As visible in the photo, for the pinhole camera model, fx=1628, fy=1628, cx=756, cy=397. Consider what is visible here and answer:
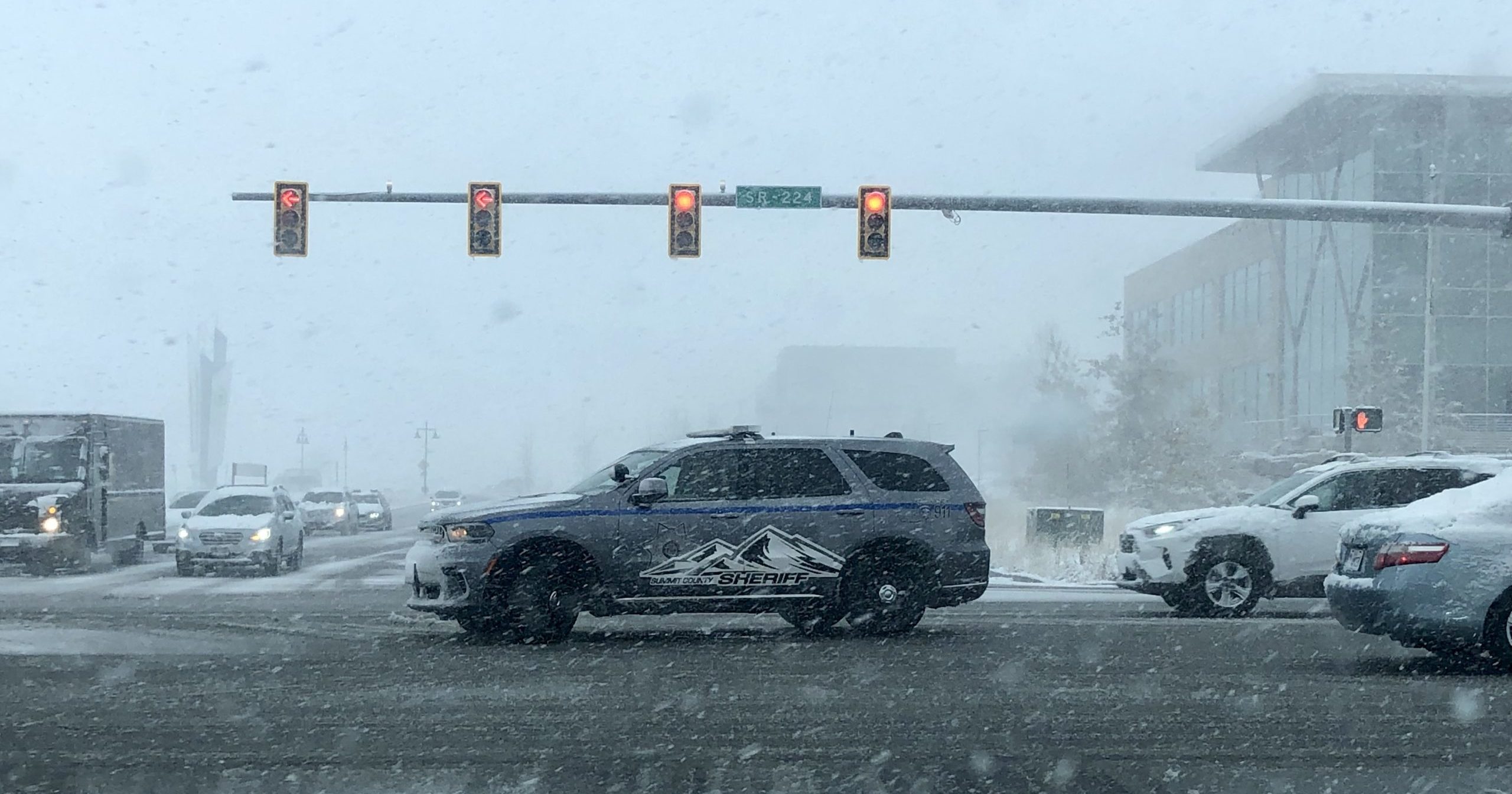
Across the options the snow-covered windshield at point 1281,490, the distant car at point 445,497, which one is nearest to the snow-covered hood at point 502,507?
the snow-covered windshield at point 1281,490

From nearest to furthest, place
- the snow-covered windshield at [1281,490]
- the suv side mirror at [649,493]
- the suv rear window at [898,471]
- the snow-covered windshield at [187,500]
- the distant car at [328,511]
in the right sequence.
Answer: the suv side mirror at [649,493], the suv rear window at [898,471], the snow-covered windshield at [1281,490], the snow-covered windshield at [187,500], the distant car at [328,511]

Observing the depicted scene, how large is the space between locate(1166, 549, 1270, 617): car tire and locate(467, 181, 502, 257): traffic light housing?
32.9 feet

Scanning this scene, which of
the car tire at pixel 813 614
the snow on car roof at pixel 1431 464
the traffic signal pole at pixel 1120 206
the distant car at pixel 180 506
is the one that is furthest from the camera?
the distant car at pixel 180 506

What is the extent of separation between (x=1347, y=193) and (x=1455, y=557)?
2082 inches

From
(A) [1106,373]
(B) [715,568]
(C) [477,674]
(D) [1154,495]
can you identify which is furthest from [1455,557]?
(A) [1106,373]

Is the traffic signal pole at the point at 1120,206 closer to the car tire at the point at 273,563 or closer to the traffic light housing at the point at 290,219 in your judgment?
the traffic light housing at the point at 290,219

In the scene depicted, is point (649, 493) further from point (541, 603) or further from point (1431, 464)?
point (1431, 464)

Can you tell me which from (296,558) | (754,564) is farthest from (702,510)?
(296,558)

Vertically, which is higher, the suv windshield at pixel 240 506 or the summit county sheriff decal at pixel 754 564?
the summit county sheriff decal at pixel 754 564

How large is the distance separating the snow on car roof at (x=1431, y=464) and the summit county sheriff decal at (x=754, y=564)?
6257 millimetres

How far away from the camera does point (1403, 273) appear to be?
190ft

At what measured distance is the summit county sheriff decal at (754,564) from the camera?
13.1m

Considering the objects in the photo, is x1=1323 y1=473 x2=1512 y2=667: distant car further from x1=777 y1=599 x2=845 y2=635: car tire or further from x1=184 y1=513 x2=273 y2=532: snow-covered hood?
x1=184 y1=513 x2=273 y2=532: snow-covered hood

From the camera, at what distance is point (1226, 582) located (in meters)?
16.2
